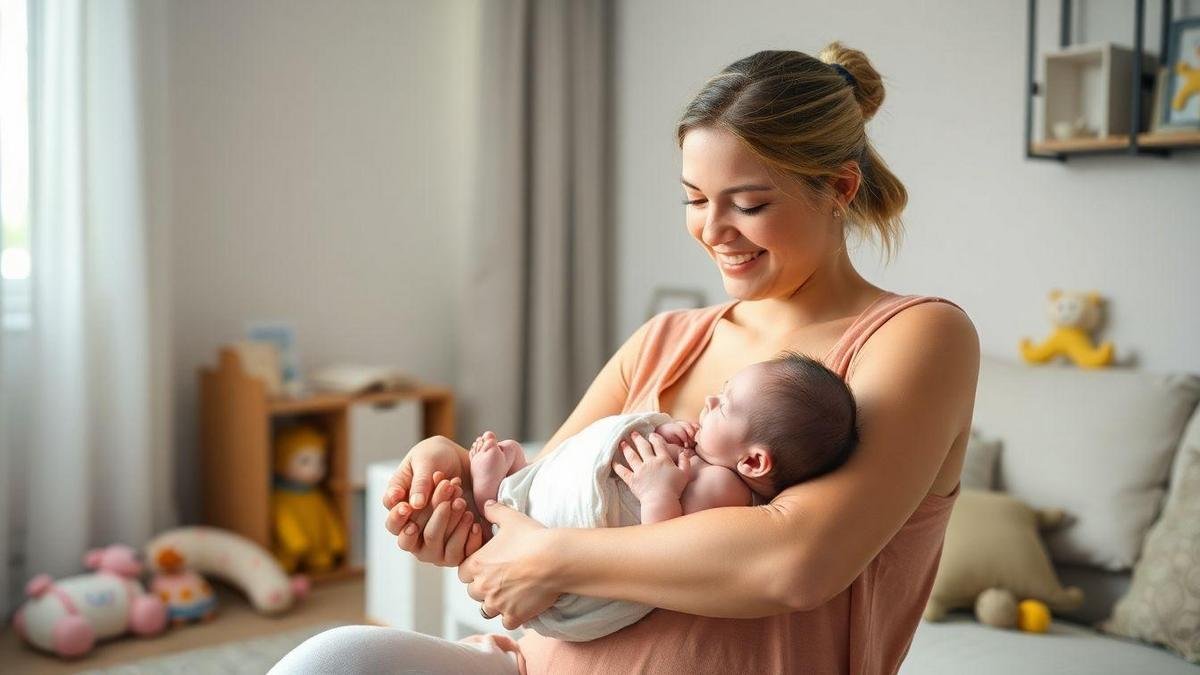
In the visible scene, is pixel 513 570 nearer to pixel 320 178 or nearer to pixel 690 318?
pixel 690 318

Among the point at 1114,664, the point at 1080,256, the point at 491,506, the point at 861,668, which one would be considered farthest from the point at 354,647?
the point at 1080,256

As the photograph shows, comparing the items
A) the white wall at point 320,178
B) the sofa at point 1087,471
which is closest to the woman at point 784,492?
the sofa at point 1087,471

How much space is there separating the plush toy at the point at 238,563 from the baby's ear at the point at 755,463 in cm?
241

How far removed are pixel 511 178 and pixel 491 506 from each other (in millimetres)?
2929

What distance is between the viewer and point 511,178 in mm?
4129

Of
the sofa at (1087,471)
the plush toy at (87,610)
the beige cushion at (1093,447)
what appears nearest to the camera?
the sofa at (1087,471)

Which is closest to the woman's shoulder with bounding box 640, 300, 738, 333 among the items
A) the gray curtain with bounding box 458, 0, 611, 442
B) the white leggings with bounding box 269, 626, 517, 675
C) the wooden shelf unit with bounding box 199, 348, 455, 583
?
the white leggings with bounding box 269, 626, 517, 675

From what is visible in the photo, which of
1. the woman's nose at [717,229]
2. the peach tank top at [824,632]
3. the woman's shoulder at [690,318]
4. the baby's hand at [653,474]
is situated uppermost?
the woman's nose at [717,229]

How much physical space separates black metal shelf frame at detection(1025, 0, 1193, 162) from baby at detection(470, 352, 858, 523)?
69.5 inches

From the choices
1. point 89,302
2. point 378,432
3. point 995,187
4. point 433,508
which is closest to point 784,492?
point 433,508

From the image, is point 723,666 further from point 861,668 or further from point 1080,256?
point 1080,256

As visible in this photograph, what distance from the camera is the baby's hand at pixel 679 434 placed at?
1.32 metres

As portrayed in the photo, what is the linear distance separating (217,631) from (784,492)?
248 centimetres

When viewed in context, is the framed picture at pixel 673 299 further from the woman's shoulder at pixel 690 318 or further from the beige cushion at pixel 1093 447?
the woman's shoulder at pixel 690 318
